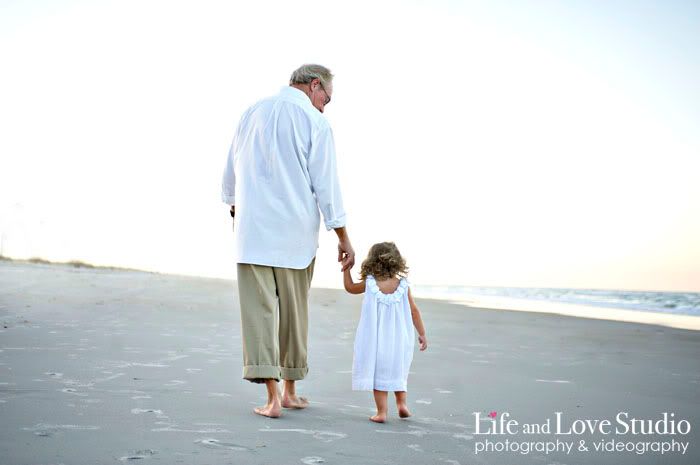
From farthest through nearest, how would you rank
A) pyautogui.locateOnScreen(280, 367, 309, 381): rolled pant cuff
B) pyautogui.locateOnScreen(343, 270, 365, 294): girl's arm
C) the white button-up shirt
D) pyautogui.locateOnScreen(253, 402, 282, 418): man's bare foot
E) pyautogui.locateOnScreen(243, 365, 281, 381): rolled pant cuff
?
pyautogui.locateOnScreen(343, 270, 365, 294): girl's arm, pyautogui.locateOnScreen(280, 367, 309, 381): rolled pant cuff, the white button-up shirt, pyautogui.locateOnScreen(243, 365, 281, 381): rolled pant cuff, pyautogui.locateOnScreen(253, 402, 282, 418): man's bare foot

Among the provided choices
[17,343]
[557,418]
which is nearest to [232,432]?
[557,418]

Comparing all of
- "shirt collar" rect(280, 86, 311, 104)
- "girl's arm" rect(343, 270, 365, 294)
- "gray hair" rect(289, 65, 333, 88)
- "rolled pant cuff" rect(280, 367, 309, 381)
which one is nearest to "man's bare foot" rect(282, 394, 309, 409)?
"rolled pant cuff" rect(280, 367, 309, 381)

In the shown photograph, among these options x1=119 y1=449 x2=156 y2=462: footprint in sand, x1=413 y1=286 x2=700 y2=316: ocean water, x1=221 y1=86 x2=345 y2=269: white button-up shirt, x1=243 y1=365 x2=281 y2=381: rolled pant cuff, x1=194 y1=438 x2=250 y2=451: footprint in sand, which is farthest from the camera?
x1=413 y1=286 x2=700 y2=316: ocean water

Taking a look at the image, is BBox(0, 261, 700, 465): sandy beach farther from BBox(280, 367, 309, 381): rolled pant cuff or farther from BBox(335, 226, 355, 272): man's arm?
BBox(335, 226, 355, 272): man's arm

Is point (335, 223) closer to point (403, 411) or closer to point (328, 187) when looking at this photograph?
point (328, 187)

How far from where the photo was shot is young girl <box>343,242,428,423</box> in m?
3.72

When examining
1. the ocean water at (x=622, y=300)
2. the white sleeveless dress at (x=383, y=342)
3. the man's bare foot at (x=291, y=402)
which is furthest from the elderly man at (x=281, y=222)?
the ocean water at (x=622, y=300)

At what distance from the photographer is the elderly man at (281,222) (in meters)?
3.68

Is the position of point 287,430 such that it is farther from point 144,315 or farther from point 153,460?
point 144,315

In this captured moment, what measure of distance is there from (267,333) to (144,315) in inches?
205

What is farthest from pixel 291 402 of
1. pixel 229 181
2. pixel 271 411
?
pixel 229 181

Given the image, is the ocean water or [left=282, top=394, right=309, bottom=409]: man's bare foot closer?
[left=282, top=394, right=309, bottom=409]: man's bare foot

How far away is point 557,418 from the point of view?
376 centimetres

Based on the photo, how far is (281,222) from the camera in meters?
3.70
